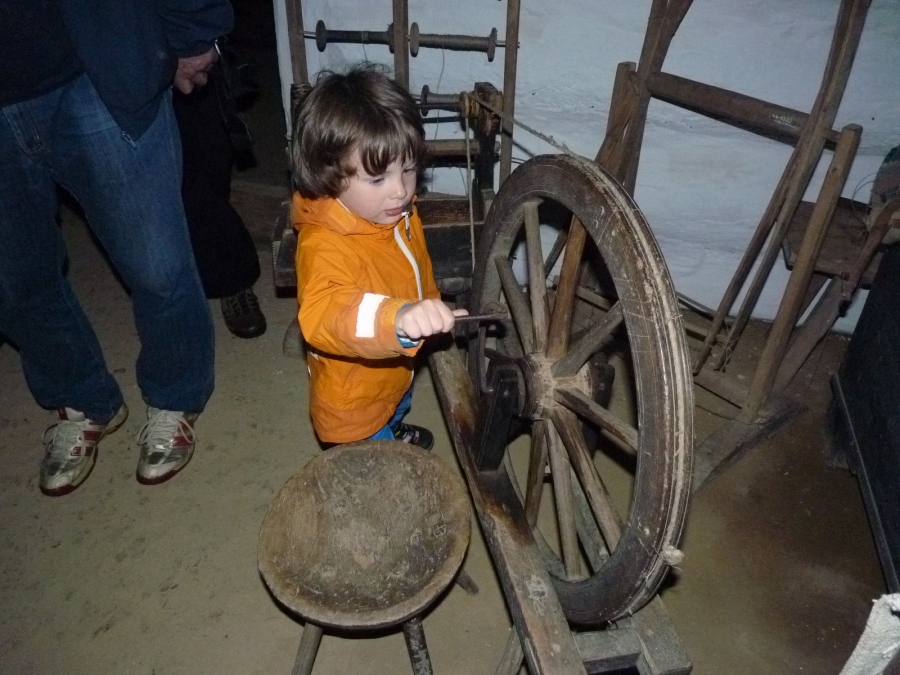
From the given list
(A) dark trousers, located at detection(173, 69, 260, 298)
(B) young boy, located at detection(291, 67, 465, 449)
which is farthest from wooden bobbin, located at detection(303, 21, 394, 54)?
(B) young boy, located at detection(291, 67, 465, 449)

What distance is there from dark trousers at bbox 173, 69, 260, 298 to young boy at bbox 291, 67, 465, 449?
1063mm

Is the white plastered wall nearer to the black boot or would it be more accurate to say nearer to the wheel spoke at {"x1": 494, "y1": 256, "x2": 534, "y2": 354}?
the black boot

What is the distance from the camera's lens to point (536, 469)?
1.49 metres

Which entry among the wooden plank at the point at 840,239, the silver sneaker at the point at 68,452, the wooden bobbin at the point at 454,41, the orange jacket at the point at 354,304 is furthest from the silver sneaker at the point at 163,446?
the wooden plank at the point at 840,239

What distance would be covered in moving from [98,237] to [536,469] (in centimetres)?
138

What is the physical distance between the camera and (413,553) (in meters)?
1.47

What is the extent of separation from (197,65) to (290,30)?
607 mm

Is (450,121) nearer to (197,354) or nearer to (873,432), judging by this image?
(197,354)

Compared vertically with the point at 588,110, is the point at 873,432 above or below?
below

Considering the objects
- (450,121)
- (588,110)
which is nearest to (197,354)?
(450,121)

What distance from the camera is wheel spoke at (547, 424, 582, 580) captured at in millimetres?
1369

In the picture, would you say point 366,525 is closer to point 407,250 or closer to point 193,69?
point 407,250

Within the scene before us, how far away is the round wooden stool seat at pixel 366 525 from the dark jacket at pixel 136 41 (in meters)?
0.98

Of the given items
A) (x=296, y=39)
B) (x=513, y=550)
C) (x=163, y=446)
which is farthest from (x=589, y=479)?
(x=296, y=39)
